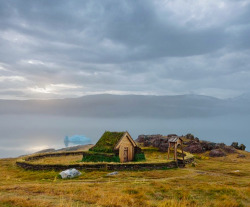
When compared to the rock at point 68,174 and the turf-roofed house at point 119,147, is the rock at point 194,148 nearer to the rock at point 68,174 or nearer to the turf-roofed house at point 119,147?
the turf-roofed house at point 119,147

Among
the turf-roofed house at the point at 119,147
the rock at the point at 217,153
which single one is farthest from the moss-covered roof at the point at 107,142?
the rock at the point at 217,153

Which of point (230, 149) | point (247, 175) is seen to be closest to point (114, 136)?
point (247, 175)

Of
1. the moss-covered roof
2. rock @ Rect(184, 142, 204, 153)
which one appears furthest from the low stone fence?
rock @ Rect(184, 142, 204, 153)

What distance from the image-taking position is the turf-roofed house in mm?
34594

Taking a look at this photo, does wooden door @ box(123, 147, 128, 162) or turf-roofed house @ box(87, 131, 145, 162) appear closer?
turf-roofed house @ box(87, 131, 145, 162)

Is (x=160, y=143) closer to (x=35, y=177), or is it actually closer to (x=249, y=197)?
(x=35, y=177)

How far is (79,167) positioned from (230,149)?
3895cm

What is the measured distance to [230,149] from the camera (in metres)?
53.1

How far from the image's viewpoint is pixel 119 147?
3488 cm

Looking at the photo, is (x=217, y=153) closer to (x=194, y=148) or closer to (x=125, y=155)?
(x=194, y=148)

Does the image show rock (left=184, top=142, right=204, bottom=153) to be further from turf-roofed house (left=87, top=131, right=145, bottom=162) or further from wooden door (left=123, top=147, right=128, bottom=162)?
wooden door (left=123, top=147, right=128, bottom=162)

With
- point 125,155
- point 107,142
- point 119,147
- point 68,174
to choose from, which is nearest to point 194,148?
point 125,155

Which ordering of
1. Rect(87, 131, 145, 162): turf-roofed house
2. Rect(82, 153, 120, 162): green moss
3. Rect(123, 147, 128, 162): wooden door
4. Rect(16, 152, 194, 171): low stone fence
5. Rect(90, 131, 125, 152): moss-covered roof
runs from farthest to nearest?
Rect(123, 147, 128, 162): wooden door < Rect(90, 131, 125, 152): moss-covered roof < Rect(87, 131, 145, 162): turf-roofed house < Rect(82, 153, 120, 162): green moss < Rect(16, 152, 194, 171): low stone fence

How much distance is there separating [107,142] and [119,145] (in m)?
2.57
